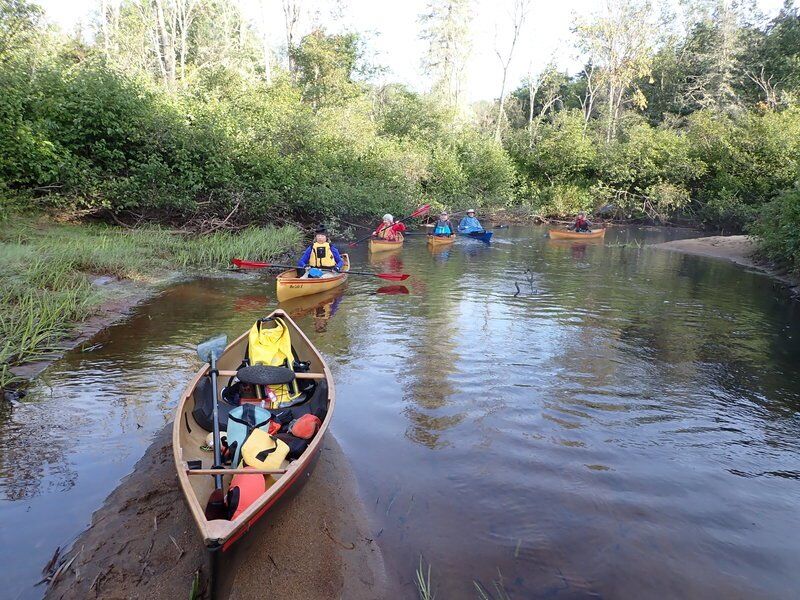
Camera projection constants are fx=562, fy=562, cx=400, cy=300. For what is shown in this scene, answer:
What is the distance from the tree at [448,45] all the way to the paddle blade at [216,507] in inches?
1601

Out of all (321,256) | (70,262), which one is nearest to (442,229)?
(321,256)

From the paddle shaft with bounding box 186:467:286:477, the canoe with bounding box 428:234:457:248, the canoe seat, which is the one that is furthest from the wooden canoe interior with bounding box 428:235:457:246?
the paddle shaft with bounding box 186:467:286:477

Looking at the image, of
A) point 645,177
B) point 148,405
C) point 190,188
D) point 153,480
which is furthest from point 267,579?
point 645,177

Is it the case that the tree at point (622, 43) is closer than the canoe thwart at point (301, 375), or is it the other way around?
the canoe thwart at point (301, 375)

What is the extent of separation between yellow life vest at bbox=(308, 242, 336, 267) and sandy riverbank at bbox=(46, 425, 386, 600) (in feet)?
23.9

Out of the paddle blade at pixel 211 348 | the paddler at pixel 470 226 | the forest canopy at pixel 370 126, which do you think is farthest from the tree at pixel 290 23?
the paddle blade at pixel 211 348

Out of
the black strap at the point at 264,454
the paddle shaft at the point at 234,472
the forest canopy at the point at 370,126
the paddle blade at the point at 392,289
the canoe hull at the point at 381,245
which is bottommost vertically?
the paddle blade at the point at 392,289

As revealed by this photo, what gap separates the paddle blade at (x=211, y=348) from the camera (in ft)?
16.7

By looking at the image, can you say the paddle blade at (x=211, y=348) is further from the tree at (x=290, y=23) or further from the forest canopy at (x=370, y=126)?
the tree at (x=290, y=23)

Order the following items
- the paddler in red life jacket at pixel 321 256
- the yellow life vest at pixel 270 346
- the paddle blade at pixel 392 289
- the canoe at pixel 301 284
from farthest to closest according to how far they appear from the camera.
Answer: the paddle blade at pixel 392 289 → the paddler in red life jacket at pixel 321 256 → the canoe at pixel 301 284 → the yellow life vest at pixel 270 346

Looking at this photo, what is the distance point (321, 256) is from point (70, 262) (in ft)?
14.4

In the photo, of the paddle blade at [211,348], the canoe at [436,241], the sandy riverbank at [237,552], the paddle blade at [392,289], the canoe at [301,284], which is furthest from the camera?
the canoe at [436,241]

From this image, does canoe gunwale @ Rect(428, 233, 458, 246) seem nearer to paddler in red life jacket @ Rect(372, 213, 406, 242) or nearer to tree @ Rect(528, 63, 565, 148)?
paddler in red life jacket @ Rect(372, 213, 406, 242)

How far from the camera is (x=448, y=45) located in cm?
4206
